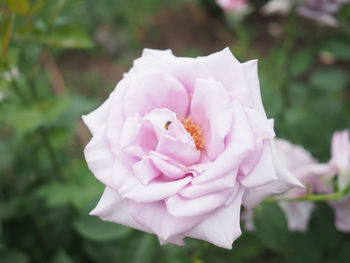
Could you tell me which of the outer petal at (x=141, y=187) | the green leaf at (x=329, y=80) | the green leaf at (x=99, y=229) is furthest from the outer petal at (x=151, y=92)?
the green leaf at (x=329, y=80)

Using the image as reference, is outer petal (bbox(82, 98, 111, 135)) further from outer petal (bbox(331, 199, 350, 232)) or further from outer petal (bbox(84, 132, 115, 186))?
outer petal (bbox(331, 199, 350, 232))

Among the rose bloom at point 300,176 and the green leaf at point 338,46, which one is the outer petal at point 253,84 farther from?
the green leaf at point 338,46

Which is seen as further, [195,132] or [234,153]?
[195,132]

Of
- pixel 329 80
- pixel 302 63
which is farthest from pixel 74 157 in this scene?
pixel 329 80

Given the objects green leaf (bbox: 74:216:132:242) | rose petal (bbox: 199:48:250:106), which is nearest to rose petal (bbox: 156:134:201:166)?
rose petal (bbox: 199:48:250:106)

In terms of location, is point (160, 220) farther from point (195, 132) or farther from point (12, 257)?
point (12, 257)
